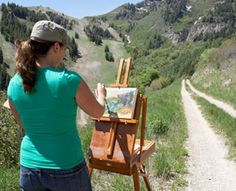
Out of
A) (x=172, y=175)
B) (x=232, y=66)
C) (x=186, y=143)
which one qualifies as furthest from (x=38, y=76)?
(x=232, y=66)

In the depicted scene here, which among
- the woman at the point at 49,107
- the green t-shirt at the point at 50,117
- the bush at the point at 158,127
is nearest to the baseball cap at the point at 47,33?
Result: the woman at the point at 49,107

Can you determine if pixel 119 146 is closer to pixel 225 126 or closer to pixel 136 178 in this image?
pixel 136 178

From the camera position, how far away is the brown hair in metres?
2.70

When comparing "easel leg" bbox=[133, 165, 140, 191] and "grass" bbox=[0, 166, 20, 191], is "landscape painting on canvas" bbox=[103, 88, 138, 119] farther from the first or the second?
"grass" bbox=[0, 166, 20, 191]

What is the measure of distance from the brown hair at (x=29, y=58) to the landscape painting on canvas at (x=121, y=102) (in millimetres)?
1575

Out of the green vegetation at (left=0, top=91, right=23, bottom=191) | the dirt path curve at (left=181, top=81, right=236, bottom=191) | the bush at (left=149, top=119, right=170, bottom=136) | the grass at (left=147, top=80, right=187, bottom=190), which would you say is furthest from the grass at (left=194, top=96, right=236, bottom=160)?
the green vegetation at (left=0, top=91, right=23, bottom=191)

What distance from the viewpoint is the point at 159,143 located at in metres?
9.75

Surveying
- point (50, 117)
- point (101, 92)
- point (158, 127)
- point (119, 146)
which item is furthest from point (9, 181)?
point (158, 127)

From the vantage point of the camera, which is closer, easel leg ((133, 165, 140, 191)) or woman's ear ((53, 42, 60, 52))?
woman's ear ((53, 42, 60, 52))

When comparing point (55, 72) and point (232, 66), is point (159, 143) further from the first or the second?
point (232, 66)

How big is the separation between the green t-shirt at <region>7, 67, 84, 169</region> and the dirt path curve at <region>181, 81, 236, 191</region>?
4.53 m

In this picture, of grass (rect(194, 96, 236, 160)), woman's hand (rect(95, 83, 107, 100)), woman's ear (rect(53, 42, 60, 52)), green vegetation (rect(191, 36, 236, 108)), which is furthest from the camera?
green vegetation (rect(191, 36, 236, 108))

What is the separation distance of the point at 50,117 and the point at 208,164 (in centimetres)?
647

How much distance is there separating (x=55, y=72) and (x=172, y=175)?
5.22 metres
